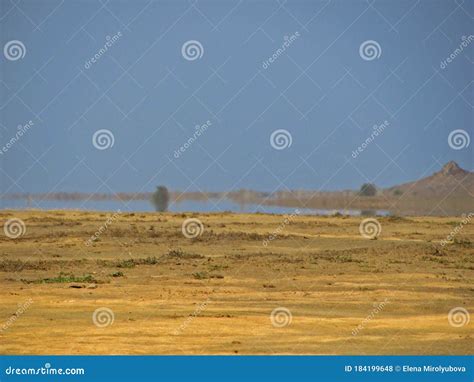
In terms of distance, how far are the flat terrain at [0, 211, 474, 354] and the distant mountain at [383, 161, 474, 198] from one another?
1757 cm

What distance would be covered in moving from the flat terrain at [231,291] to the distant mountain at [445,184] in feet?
57.6

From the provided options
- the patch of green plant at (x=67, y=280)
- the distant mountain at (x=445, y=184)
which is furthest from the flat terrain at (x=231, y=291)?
the distant mountain at (x=445, y=184)

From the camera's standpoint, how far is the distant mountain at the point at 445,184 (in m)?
59.4

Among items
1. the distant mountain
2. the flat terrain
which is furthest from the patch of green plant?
the distant mountain

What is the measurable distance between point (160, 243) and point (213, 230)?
624cm

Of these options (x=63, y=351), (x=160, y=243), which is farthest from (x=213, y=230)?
(x=63, y=351)

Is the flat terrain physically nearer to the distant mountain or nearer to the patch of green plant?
the patch of green plant

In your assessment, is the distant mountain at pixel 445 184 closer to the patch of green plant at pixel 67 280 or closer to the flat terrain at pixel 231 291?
the flat terrain at pixel 231 291

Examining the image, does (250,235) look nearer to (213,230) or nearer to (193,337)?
(213,230)

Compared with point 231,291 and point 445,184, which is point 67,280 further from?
point 445,184

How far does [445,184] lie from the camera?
6028cm

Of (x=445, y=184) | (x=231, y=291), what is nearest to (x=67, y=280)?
(x=231, y=291)

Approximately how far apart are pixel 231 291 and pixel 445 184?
130ft

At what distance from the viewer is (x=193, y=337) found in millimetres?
16391
